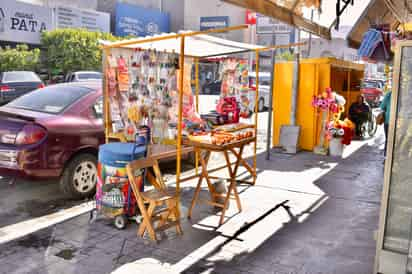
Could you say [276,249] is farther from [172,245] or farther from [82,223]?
[82,223]

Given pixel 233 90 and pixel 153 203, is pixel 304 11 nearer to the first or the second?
pixel 233 90

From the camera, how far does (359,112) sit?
37.7ft

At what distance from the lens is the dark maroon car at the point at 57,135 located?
505 centimetres

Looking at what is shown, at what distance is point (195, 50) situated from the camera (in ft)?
18.5

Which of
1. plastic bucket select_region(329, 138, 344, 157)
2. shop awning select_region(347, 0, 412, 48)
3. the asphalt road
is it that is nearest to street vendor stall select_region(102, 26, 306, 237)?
the asphalt road

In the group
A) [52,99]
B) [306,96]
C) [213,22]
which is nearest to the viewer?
[52,99]

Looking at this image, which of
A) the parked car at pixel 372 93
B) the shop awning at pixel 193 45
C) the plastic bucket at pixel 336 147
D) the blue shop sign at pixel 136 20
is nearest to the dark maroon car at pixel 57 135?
the shop awning at pixel 193 45

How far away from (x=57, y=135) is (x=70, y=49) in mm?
22028

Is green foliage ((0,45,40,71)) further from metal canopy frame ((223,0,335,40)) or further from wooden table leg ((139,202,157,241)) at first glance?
wooden table leg ((139,202,157,241))

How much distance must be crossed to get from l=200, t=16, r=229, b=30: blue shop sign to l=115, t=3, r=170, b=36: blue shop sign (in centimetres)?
581

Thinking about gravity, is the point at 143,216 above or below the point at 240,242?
above

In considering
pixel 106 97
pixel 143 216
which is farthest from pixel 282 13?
pixel 143 216

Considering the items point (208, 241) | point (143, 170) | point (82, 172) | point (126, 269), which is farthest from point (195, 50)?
point (126, 269)

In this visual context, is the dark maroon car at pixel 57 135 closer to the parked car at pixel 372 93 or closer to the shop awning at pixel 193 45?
the shop awning at pixel 193 45
